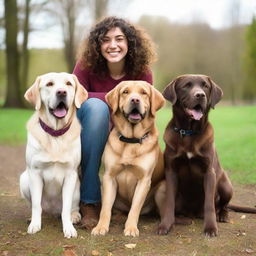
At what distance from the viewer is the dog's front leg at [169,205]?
151 inches

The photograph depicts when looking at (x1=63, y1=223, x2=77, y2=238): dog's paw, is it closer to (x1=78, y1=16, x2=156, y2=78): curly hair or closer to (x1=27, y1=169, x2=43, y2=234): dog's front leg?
(x1=27, y1=169, x2=43, y2=234): dog's front leg

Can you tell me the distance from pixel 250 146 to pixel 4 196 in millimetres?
6356

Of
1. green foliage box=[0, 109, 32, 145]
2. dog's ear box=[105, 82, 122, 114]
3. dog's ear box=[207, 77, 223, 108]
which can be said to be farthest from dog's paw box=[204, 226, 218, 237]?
green foliage box=[0, 109, 32, 145]

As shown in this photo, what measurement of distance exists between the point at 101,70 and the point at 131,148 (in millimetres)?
1256

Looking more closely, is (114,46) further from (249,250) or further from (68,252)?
(249,250)

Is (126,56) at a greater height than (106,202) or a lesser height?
greater

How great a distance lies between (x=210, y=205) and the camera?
12.6 ft

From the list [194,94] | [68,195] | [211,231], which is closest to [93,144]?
[68,195]

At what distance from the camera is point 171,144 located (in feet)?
13.3

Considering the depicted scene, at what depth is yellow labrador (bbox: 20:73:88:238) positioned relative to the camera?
3750mm

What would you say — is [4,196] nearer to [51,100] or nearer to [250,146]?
[51,100]

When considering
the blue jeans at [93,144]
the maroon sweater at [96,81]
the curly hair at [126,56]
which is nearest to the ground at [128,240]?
the blue jeans at [93,144]

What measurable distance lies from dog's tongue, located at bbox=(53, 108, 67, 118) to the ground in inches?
40.3

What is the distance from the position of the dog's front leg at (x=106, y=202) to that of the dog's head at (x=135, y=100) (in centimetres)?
59
